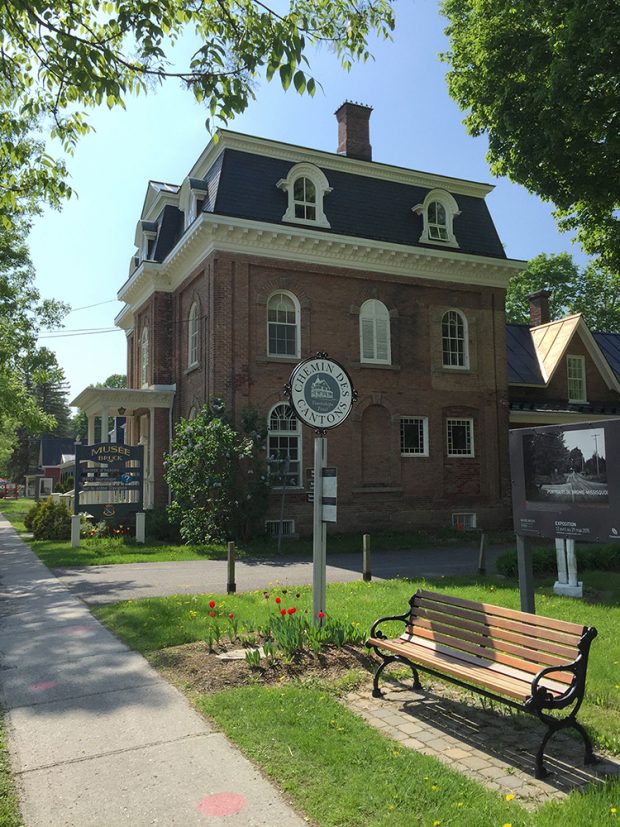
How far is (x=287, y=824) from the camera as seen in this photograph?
363 cm

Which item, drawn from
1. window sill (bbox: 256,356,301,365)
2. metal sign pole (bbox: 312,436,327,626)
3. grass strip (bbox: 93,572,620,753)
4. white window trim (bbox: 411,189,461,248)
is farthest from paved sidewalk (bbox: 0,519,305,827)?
white window trim (bbox: 411,189,461,248)

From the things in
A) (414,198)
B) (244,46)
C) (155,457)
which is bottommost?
(155,457)

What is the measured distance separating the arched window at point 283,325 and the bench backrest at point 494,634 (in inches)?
585

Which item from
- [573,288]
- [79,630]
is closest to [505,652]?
[79,630]

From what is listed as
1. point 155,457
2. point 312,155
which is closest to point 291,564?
point 155,457

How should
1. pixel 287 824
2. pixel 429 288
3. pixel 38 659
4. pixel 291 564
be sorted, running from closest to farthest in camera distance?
pixel 287 824
pixel 38 659
pixel 291 564
pixel 429 288

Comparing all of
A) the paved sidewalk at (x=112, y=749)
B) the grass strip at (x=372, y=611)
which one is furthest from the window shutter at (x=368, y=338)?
the paved sidewalk at (x=112, y=749)

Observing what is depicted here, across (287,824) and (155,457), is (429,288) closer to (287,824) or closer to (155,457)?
(155,457)

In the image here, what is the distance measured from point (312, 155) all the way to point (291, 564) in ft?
43.5

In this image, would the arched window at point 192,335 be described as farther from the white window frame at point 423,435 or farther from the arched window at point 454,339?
the arched window at point 454,339

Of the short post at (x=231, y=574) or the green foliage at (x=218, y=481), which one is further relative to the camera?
the green foliage at (x=218, y=481)

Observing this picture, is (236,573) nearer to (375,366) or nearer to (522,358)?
(375,366)

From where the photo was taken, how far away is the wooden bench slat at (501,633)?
4.58m

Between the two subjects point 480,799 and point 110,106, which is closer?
point 480,799
